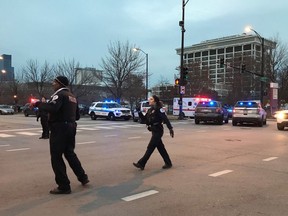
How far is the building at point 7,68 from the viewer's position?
8471 cm

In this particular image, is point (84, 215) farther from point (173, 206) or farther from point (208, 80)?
point (208, 80)

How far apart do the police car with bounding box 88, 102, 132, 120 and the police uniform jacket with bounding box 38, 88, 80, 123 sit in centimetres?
2743

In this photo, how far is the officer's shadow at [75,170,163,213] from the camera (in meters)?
5.82

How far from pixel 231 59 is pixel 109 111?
3612cm

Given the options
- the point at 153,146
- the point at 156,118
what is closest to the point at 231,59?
the point at 156,118

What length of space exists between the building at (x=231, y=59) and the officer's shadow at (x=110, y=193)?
33.5m

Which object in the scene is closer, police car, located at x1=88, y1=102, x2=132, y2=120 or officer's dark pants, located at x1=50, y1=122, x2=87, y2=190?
officer's dark pants, located at x1=50, y1=122, x2=87, y2=190

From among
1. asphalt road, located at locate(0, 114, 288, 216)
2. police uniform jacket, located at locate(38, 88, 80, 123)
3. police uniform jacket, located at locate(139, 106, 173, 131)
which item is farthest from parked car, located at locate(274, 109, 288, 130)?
police uniform jacket, located at locate(38, 88, 80, 123)

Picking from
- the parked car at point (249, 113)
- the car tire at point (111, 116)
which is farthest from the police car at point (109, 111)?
the parked car at point (249, 113)

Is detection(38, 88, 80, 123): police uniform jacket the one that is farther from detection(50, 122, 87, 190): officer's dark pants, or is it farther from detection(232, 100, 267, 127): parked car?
detection(232, 100, 267, 127): parked car

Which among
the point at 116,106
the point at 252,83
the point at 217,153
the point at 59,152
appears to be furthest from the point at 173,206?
the point at 252,83

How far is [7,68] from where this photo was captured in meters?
92.4

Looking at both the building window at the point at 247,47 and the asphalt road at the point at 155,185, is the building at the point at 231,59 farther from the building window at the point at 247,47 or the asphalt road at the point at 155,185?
the asphalt road at the point at 155,185

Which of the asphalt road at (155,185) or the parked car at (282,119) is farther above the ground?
the parked car at (282,119)
